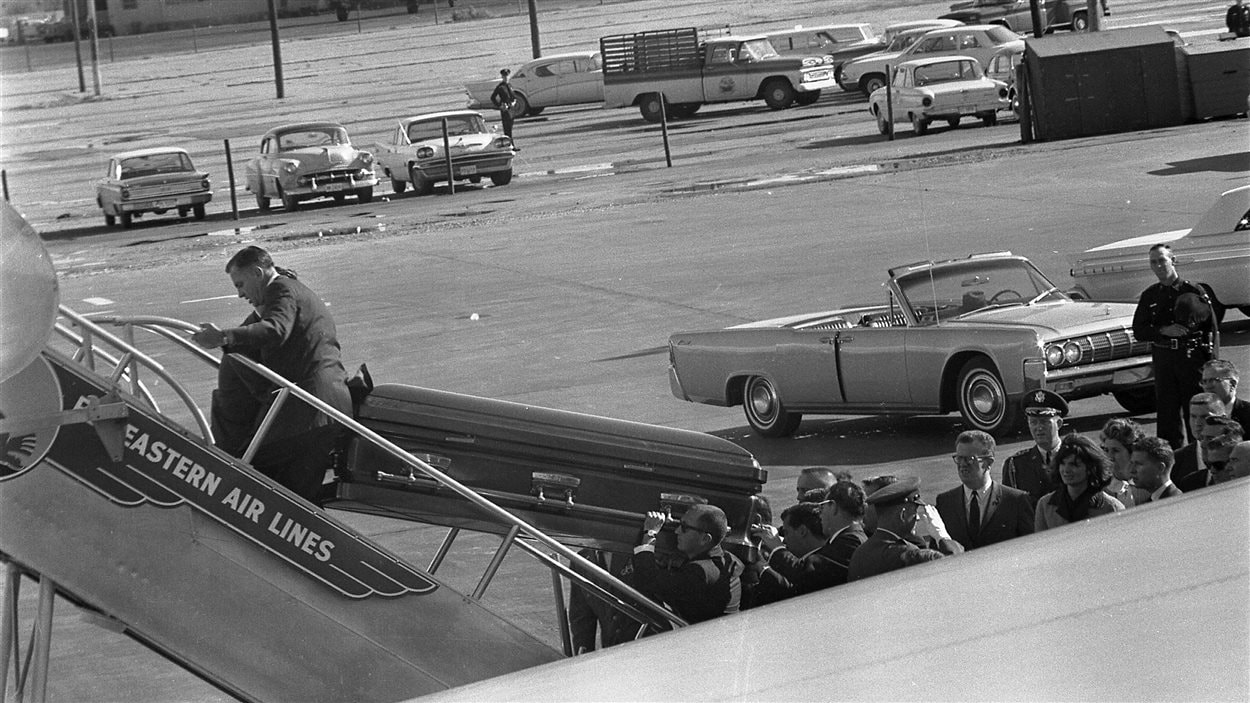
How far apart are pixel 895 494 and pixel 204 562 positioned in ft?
9.35

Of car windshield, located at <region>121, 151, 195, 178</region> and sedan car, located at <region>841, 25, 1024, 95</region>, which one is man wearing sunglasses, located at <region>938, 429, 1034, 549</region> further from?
sedan car, located at <region>841, 25, 1024, 95</region>

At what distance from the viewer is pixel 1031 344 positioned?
10805 millimetres

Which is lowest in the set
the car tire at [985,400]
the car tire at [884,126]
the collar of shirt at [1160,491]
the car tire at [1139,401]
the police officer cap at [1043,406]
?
the car tire at [1139,401]

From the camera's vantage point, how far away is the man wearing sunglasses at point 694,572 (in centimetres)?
628

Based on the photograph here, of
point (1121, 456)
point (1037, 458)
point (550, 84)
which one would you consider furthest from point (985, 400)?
point (550, 84)

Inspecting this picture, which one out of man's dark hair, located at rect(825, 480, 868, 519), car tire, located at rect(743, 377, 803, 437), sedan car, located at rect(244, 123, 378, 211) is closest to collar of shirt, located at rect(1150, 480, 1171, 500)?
man's dark hair, located at rect(825, 480, 868, 519)

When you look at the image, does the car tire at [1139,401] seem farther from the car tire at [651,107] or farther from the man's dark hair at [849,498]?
the car tire at [651,107]

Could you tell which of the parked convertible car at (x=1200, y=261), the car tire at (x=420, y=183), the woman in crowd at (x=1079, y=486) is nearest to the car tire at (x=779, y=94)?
the car tire at (x=420, y=183)

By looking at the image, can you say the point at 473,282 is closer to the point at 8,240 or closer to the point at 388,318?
the point at 388,318

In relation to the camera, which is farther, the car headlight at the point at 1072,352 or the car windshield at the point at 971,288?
the car windshield at the point at 971,288

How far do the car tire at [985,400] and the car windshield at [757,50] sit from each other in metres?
30.2

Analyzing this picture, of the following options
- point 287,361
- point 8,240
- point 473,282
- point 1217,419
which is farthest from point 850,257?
point 8,240

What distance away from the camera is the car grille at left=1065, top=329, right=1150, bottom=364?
429 inches

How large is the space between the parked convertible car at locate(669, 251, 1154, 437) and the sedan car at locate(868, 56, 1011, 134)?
19981mm
